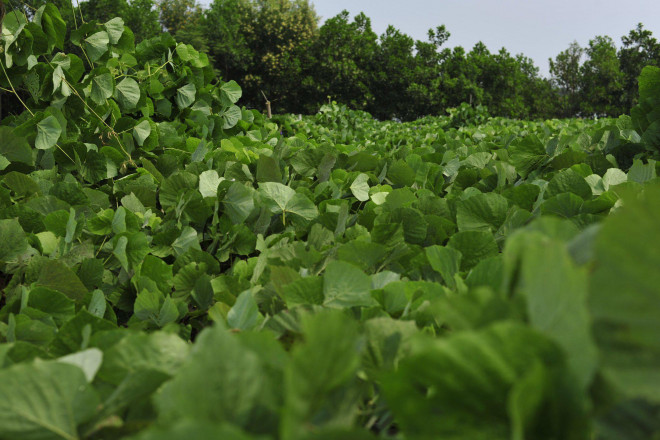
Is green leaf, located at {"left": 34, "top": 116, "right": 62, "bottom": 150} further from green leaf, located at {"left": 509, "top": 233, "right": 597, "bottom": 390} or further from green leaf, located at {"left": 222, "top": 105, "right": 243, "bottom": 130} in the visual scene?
green leaf, located at {"left": 509, "top": 233, "right": 597, "bottom": 390}

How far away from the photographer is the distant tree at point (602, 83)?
3831 centimetres

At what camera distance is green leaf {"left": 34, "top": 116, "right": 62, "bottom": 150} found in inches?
61.9

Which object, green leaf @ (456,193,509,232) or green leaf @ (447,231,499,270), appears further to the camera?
green leaf @ (456,193,509,232)

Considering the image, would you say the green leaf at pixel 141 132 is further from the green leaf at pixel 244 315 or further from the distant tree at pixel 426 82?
the distant tree at pixel 426 82

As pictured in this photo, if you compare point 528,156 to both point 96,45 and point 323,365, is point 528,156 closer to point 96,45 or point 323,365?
point 323,365

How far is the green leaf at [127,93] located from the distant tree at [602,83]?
42.2 m

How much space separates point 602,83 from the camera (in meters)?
39.5

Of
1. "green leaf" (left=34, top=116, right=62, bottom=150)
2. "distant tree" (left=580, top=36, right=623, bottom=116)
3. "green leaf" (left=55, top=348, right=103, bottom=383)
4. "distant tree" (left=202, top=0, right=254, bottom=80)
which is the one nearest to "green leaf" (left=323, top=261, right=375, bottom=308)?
"green leaf" (left=55, top=348, right=103, bottom=383)

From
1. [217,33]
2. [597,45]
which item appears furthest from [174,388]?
[597,45]

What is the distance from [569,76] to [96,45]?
5079 cm

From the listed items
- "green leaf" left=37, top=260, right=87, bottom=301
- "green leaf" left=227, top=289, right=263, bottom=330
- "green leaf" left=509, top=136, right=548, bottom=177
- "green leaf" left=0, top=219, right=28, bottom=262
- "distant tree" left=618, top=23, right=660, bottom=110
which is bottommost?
"green leaf" left=37, top=260, right=87, bottom=301

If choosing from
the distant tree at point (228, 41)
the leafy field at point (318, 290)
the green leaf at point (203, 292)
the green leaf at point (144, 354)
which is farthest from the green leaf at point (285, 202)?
the distant tree at point (228, 41)

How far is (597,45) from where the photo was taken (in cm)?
4297

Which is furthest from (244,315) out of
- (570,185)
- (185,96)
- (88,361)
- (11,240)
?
(185,96)
